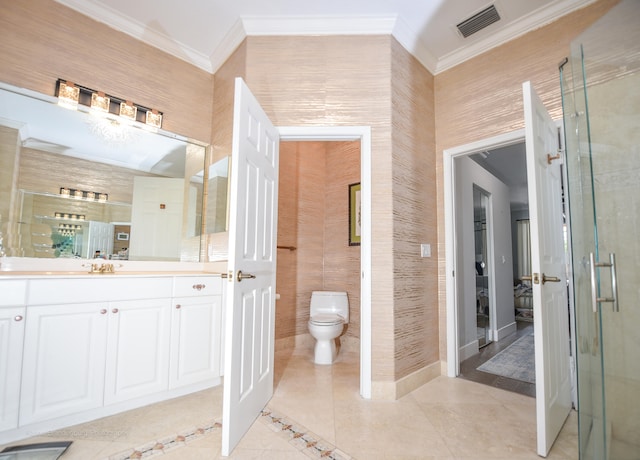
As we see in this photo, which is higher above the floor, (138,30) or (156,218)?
(138,30)

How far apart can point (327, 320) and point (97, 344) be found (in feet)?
5.81

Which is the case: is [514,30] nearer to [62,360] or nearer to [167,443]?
[167,443]

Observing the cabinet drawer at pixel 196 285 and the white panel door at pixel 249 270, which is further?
the cabinet drawer at pixel 196 285

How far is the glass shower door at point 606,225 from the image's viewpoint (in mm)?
1363

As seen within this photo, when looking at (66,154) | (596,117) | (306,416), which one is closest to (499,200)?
(596,117)

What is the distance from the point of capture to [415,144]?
2.65m

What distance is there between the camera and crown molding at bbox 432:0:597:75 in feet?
7.40

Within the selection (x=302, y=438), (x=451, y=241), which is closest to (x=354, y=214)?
(x=451, y=241)

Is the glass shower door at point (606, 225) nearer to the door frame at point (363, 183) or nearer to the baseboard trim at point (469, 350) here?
the door frame at point (363, 183)

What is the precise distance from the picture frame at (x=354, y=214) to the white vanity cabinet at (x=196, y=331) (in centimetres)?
158

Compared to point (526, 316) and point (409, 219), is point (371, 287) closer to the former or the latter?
point (409, 219)

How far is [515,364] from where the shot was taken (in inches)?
120

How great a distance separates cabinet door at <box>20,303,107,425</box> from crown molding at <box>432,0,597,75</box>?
3.30 meters

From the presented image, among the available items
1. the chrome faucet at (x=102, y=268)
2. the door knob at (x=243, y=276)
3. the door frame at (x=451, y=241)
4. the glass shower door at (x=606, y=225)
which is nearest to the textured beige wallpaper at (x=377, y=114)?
the door frame at (x=451, y=241)
